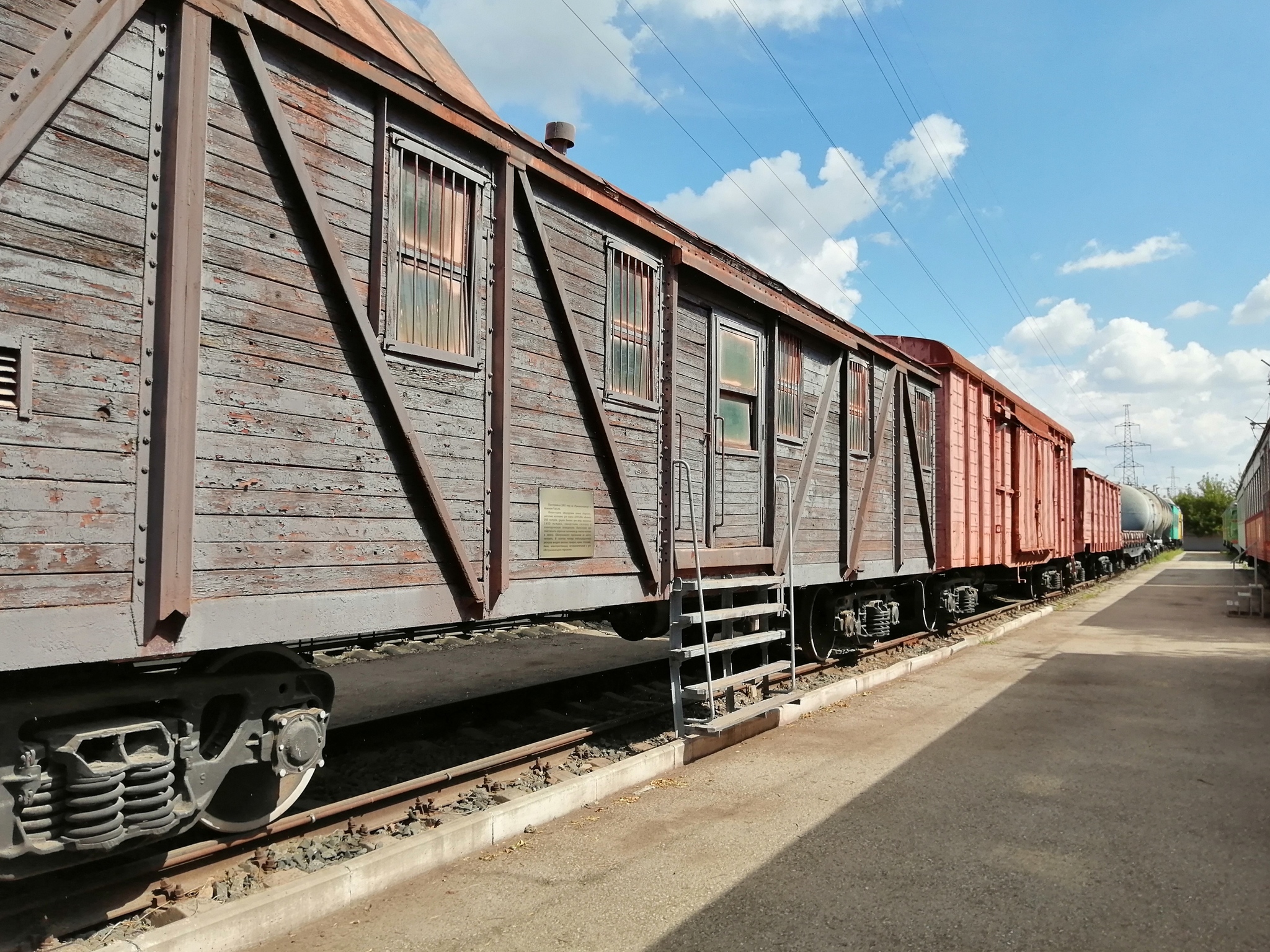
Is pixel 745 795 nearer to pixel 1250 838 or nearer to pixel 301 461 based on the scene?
pixel 1250 838

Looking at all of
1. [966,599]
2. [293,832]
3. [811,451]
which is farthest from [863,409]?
[293,832]

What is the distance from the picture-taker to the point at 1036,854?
→ 4.52 meters

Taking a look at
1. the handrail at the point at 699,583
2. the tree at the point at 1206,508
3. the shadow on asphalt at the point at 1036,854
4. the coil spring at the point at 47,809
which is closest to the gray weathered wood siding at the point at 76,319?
the coil spring at the point at 47,809

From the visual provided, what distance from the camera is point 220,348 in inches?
140

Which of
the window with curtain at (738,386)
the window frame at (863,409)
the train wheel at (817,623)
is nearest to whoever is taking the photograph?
the window with curtain at (738,386)

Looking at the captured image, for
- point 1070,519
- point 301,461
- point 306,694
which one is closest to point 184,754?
point 306,694

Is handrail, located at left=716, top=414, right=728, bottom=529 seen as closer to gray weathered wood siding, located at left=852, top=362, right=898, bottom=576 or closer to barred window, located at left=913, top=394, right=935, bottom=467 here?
gray weathered wood siding, located at left=852, top=362, right=898, bottom=576

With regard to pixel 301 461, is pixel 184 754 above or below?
below

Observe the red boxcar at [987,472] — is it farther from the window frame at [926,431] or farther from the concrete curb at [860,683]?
the concrete curb at [860,683]

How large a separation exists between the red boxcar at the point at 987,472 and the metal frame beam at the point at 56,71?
10657 mm

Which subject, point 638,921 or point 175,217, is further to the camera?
point 638,921

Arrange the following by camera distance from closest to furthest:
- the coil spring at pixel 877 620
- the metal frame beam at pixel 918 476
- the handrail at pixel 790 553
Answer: the handrail at pixel 790 553, the coil spring at pixel 877 620, the metal frame beam at pixel 918 476

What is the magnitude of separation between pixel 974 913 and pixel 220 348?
3952 millimetres

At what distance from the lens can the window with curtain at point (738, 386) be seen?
743cm
